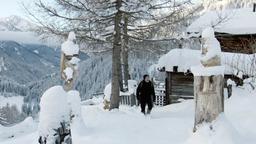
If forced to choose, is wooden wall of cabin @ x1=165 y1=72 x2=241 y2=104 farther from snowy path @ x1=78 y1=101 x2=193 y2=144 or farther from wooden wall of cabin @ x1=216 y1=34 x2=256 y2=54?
snowy path @ x1=78 y1=101 x2=193 y2=144

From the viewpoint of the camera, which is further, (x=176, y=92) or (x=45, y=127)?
(x=176, y=92)

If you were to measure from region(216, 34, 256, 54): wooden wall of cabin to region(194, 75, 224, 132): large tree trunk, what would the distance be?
12.6m

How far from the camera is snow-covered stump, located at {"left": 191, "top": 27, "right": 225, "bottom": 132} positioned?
8.21 metres

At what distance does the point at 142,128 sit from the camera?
1162 cm

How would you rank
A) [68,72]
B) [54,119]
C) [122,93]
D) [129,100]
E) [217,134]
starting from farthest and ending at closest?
1. [122,93]
2. [129,100]
3. [68,72]
4. [217,134]
5. [54,119]

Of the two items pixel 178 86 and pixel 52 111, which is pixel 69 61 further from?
pixel 178 86

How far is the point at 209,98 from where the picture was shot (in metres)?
8.24

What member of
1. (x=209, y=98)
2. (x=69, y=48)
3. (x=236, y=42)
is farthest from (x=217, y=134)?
(x=236, y=42)

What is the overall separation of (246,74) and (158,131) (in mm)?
7317

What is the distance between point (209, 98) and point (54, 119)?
344cm

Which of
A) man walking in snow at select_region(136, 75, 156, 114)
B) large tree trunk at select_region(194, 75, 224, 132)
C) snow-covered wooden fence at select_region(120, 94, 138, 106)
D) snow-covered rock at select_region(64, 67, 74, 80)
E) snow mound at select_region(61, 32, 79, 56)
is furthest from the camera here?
snow-covered wooden fence at select_region(120, 94, 138, 106)

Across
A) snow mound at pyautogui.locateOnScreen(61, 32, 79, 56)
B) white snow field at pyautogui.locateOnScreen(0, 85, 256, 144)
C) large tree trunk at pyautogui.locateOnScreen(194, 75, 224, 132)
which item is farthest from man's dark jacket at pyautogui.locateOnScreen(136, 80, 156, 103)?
large tree trunk at pyautogui.locateOnScreen(194, 75, 224, 132)

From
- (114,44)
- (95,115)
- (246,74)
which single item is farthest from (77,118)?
(246,74)

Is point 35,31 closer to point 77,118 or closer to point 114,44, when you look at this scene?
point 114,44
